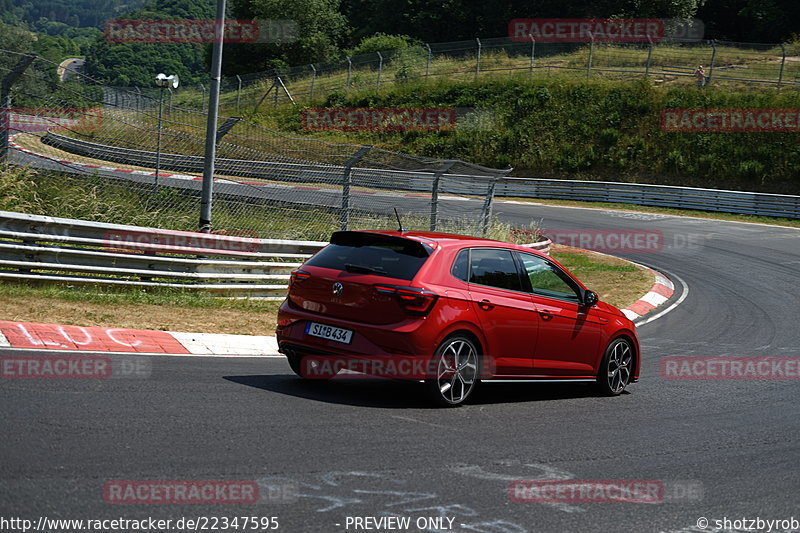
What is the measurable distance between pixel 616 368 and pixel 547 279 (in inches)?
65.3

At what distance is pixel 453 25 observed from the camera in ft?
229

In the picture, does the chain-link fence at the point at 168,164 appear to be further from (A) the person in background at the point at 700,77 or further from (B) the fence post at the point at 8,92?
(A) the person in background at the point at 700,77

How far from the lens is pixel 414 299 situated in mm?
7430

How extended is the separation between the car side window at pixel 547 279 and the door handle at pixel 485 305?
68 cm

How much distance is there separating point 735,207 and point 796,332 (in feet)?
65.7

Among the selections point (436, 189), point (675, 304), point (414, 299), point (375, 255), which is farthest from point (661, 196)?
point (414, 299)

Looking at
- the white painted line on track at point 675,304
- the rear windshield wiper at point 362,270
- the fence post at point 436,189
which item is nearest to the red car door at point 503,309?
the rear windshield wiper at point 362,270

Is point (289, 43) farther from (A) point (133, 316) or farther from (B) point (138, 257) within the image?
(A) point (133, 316)

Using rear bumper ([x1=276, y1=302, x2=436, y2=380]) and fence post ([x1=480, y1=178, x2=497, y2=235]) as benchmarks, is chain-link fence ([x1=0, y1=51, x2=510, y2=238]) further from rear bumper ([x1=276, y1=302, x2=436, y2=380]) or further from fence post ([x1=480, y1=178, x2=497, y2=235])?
rear bumper ([x1=276, y1=302, x2=436, y2=380])

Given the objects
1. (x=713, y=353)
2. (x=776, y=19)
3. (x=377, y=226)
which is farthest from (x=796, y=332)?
(x=776, y=19)

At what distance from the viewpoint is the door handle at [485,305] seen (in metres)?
7.87

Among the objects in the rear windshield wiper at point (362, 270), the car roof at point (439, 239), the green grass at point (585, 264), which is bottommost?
the green grass at point (585, 264)

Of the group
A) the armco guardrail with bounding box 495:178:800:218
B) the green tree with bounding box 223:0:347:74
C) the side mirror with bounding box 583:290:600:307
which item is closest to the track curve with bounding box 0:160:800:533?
the side mirror with bounding box 583:290:600:307

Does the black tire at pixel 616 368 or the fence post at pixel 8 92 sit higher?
the fence post at pixel 8 92
